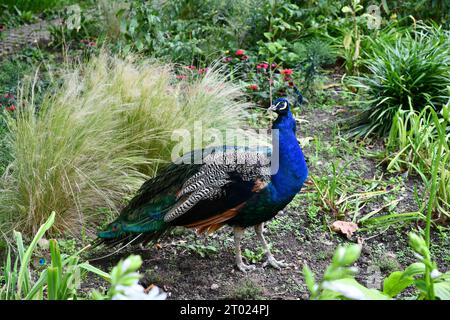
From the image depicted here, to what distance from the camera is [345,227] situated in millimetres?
3973

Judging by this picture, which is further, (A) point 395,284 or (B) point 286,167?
(B) point 286,167

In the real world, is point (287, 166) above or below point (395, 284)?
above

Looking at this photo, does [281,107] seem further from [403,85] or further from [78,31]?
[78,31]

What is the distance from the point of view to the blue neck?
10.9 feet

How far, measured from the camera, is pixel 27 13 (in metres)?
8.34

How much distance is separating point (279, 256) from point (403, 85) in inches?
85.6

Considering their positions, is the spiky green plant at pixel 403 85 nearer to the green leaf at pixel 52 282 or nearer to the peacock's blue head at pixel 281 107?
the peacock's blue head at pixel 281 107

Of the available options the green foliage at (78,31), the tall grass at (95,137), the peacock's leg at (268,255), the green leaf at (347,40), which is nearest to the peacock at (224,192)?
the peacock's leg at (268,255)

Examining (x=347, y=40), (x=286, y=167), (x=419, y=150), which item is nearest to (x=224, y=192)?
(x=286, y=167)

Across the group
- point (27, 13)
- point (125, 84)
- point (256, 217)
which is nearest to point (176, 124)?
point (125, 84)

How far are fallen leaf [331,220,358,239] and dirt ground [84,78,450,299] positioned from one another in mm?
32

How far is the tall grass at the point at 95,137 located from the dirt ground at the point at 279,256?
0.53 metres

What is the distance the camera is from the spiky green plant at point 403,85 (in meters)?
5.20

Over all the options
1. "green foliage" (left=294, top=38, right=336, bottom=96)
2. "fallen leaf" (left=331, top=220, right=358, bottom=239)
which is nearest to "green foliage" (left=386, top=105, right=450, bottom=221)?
"fallen leaf" (left=331, top=220, right=358, bottom=239)
